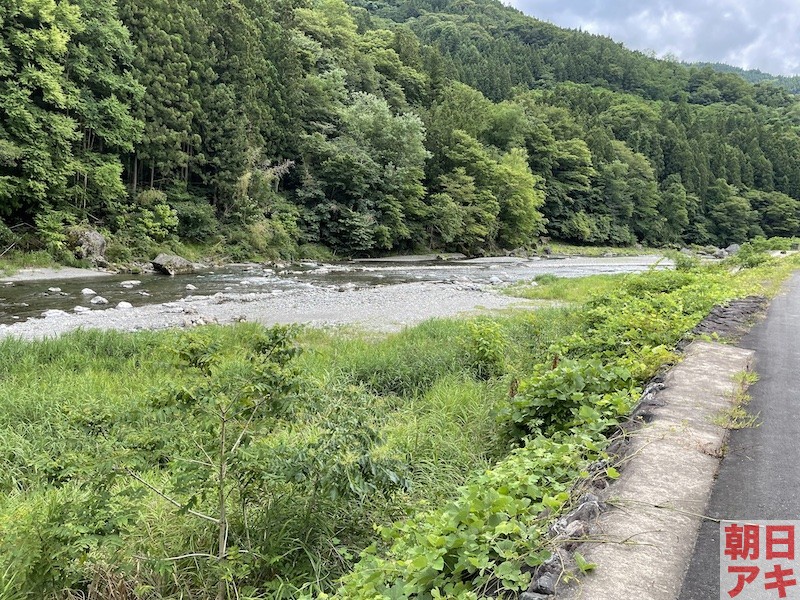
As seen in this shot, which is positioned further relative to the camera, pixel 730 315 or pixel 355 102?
pixel 355 102

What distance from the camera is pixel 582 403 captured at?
3906 mm

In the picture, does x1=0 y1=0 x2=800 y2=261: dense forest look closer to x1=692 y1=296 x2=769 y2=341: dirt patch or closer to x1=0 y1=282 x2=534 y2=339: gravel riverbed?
x1=0 y1=282 x2=534 y2=339: gravel riverbed

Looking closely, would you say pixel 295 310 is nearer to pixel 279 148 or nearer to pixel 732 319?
pixel 732 319

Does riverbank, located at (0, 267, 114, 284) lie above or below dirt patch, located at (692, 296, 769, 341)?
below

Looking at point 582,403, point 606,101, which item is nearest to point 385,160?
point 582,403

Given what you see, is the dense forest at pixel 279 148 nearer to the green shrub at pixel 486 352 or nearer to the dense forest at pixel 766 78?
the green shrub at pixel 486 352

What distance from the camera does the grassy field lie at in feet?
7.45

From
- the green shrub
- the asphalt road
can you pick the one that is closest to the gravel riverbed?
the green shrub

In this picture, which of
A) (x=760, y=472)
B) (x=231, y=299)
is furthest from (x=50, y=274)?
(x=760, y=472)

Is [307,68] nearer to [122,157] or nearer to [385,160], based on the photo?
[385,160]

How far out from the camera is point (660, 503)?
93.0 inches

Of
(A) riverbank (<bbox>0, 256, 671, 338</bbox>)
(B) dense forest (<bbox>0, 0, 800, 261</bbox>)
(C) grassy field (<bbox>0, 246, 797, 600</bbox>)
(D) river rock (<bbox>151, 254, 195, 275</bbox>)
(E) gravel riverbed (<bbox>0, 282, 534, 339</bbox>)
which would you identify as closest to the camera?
(C) grassy field (<bbox>0, 246, 797, 600</bbox>)

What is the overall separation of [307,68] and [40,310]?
3078 centimetres

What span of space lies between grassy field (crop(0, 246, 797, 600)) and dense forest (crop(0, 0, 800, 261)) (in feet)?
68.7
